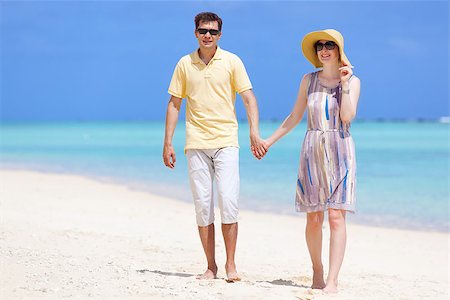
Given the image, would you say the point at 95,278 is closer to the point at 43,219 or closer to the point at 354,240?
the point at 43,219

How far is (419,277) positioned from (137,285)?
3.09 metres

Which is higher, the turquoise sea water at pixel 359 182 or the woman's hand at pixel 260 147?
the woman's hand at pixel 260 147

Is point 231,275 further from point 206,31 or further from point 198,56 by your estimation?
point 206,31

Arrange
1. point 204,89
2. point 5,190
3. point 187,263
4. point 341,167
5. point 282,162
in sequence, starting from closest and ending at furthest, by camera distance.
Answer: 1. point 341,167
2. point 204,89
3. point 187,263
4. point 5,190
5. point 282,162

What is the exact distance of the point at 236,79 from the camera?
559 centimetres

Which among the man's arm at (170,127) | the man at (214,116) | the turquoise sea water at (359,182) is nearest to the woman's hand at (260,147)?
the man at (214,116)

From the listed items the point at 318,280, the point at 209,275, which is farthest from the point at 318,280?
the point at 209,275

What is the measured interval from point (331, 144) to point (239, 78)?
932 millimetres

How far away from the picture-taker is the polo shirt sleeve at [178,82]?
5691 millimetres

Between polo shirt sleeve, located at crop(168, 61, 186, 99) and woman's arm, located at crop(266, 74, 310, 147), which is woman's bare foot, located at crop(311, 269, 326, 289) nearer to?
woman's arm, located at crop(266, 74, 310, 147)

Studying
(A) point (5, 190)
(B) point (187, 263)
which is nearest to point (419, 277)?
(B) point (187, 263)

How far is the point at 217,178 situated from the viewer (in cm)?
561

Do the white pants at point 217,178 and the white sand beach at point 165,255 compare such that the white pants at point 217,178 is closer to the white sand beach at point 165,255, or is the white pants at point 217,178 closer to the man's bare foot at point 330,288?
the white sand beach at point 165,255

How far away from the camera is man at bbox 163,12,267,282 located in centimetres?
554
